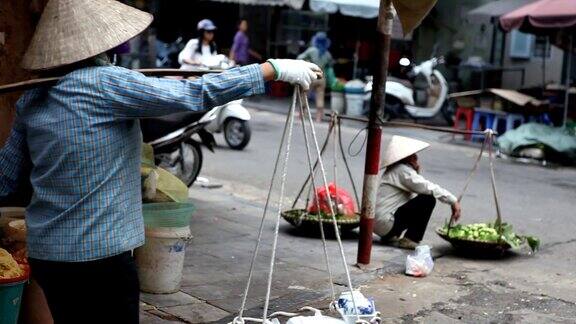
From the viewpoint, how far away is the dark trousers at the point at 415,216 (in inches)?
259

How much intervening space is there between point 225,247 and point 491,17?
917 centimetres

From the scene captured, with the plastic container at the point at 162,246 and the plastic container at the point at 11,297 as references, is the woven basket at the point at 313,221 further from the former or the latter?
the plastic container at the point at 11,297

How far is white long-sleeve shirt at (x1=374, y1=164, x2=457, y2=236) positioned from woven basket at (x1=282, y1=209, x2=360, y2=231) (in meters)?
0.21

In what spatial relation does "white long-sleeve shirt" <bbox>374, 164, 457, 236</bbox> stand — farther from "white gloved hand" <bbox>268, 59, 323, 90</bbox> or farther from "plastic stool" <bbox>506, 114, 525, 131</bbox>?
"plastic stool" <bbox>506, 114, 525, 131</bbox>

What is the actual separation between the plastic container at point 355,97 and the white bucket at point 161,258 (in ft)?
37.6

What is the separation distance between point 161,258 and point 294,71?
2110mm

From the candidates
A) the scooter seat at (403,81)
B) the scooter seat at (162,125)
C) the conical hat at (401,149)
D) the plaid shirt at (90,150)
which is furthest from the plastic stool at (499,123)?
the plaid shirt at (90,150)

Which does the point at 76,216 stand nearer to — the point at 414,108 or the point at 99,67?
the point at 99,67

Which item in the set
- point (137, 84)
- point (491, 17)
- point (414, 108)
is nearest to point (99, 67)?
point (137, 84)

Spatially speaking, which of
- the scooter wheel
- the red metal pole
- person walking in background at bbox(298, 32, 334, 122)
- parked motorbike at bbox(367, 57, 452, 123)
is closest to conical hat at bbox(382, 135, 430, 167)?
the red metal pole

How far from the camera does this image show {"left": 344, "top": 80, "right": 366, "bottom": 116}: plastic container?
16.2 m

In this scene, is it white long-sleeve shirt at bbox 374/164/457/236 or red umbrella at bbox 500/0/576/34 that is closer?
white long-sleeve shirt at bbox 374/164/457/236

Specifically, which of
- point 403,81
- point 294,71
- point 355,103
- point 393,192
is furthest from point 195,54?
point 294,71

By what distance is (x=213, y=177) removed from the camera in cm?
995
